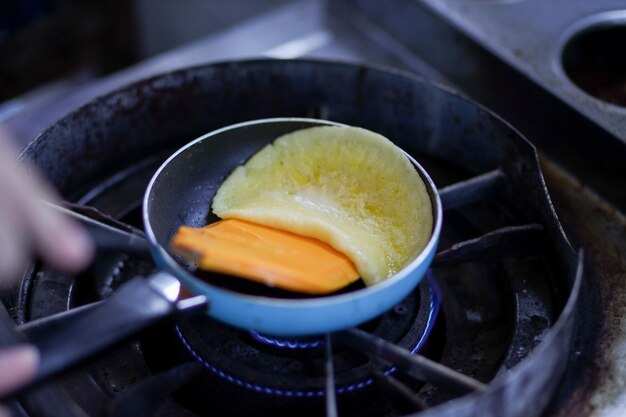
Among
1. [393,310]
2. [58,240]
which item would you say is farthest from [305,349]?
[58,240]

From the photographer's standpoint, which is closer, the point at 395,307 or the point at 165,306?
the point at 165,306

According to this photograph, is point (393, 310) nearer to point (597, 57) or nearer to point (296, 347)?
point (296, 347)

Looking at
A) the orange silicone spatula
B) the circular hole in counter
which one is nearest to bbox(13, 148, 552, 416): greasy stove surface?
the orange silicone spatula

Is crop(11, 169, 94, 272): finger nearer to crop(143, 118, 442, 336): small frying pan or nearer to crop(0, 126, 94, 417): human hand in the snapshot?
crop(0, 126, 94, 417): human hand

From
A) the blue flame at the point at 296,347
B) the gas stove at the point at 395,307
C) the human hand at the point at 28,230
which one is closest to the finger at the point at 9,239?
the human hand at the point at 28,230

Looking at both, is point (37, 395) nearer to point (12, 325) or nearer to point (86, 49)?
point (12, 325)

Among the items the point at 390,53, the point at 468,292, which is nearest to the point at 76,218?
the point at 468,292

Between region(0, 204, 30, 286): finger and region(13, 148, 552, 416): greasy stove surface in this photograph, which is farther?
region(13, 148, 552, 416): greasy stove surface
